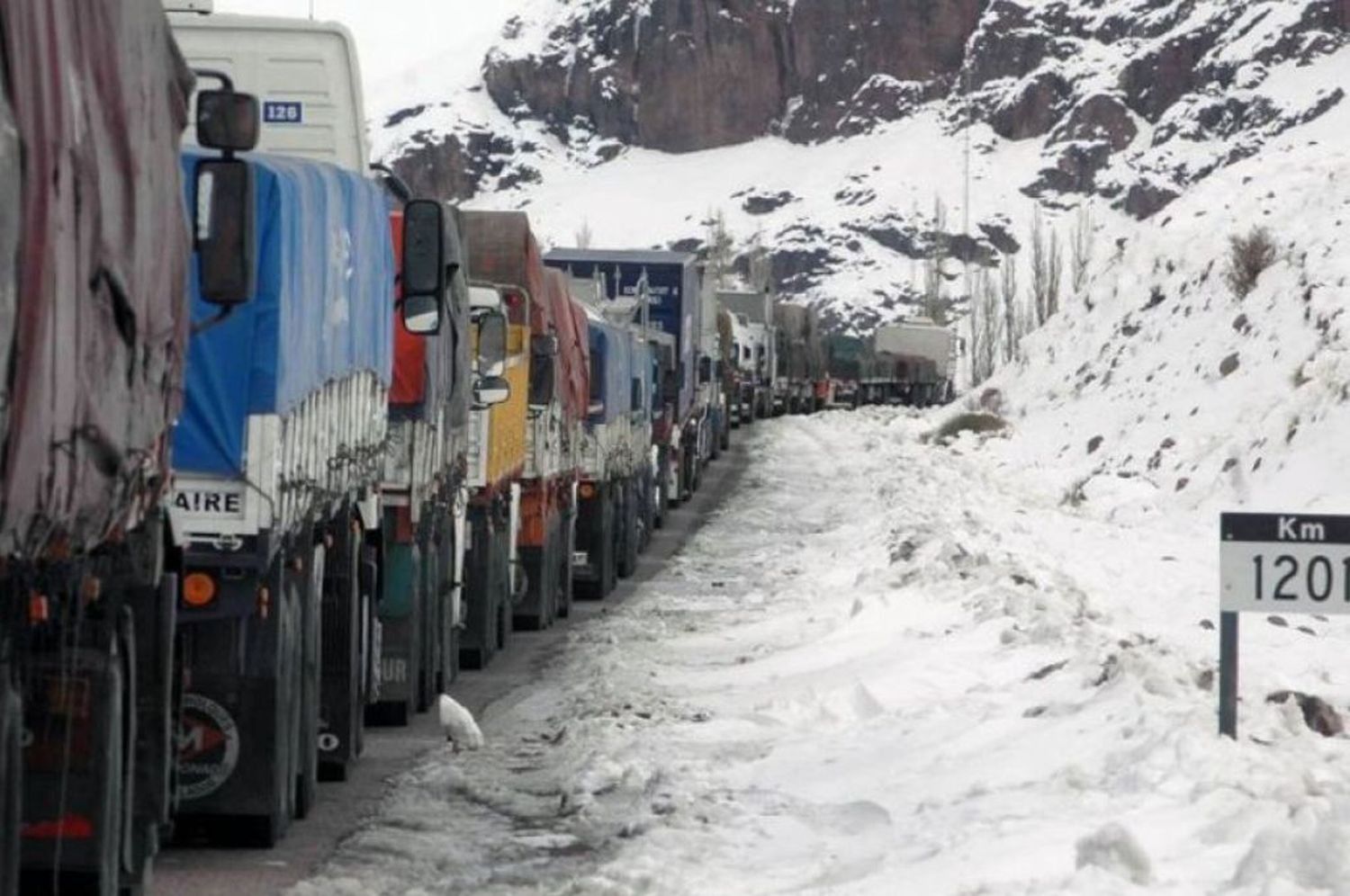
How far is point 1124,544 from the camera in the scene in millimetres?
33469

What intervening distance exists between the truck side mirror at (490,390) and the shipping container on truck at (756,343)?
66.1 metres

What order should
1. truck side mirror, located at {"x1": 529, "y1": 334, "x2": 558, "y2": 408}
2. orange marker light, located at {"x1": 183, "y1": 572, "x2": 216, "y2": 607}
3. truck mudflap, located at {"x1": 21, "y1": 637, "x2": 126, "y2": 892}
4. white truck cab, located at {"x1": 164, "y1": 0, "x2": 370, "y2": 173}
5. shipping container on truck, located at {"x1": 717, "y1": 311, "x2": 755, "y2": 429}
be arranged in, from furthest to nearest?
1. shipping container on truck, located at {"x1": 717, "y1": 311, "x2": 755, "y2": 429}
2. truck side mirror, located at {"x1": 529, "y1": 334, "x2": 558, "y2": 408}
3. white truck cab, located at {"x1": 164, "y1": 0, "x2": 370, "y2": 173}
4. orange marker light, located at {"x1": 183, "y1": 572, "x2": 216, "y2": 607}
5. truck mudflap, located at {"x1": 21, "y1": 637, "x2": 126, "y2": 892}

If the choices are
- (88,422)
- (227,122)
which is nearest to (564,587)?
(227,122)

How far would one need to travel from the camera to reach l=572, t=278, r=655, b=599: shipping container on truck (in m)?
29.0

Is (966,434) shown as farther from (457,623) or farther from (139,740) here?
(139,740)

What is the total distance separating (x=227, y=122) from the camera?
8.93 metres

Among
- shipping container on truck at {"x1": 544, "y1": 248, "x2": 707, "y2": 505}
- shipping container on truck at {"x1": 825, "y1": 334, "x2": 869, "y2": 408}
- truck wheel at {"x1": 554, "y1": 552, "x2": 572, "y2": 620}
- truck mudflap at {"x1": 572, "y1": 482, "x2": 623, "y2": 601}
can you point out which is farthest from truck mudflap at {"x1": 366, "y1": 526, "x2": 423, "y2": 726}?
shipping container on truck at {"x1": 825, "y1": 334, "x2": 869, "y2": 408}

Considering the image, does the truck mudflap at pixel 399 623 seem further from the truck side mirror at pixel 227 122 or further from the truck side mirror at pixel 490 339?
the truck side mirror at pixel 227 122

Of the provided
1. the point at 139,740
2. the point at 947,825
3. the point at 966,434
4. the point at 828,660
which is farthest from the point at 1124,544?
the point at 966,434

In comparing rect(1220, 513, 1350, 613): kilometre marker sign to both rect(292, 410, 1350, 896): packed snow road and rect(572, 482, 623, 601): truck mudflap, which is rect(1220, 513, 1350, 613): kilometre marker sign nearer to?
rect(292, 410, 1350, 896): packed snow road

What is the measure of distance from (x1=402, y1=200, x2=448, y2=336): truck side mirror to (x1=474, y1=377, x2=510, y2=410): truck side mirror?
3.68m

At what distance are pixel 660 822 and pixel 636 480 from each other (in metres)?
22.0

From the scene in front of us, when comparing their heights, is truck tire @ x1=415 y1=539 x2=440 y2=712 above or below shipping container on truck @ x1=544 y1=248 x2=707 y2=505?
below

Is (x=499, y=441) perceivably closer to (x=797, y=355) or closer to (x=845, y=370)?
(x=797, y=355)
